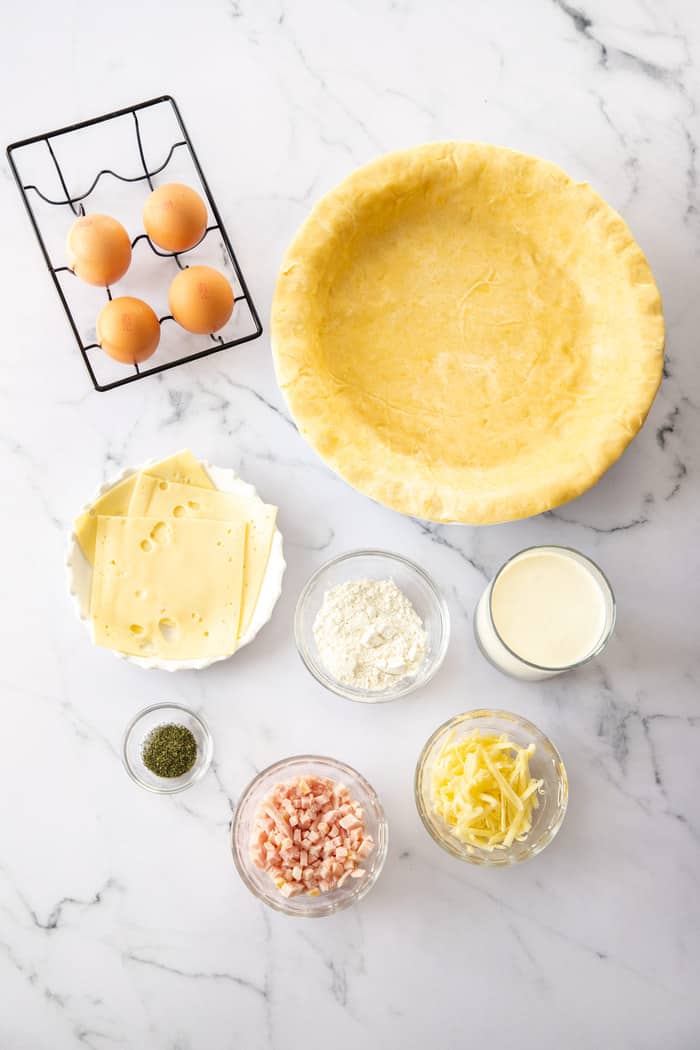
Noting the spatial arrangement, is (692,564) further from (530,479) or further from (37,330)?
(37,330)

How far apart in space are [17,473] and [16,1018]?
0.97 meters

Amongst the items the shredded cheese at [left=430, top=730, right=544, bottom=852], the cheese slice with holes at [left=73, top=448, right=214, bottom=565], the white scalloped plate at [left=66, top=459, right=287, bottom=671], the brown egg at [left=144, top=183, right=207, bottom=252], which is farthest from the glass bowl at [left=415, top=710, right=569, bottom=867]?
the brown egg at [left=144, top=183, right=207, bottom=252]

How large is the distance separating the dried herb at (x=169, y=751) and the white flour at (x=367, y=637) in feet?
0.93

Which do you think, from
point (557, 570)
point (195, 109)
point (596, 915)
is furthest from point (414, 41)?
point (596, 915)

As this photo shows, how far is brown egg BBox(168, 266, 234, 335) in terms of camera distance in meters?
1.60

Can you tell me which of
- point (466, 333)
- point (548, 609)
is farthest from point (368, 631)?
point (466, 333)

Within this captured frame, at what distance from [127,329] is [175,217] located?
212 millimetres

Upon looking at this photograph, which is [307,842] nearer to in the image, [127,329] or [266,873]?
[266,873]

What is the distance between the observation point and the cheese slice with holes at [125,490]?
1.66 metres

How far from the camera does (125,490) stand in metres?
1.68

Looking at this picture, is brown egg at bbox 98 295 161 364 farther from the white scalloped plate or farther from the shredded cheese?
the shredded cheese

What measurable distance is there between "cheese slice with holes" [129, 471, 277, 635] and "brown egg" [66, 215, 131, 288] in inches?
14.2

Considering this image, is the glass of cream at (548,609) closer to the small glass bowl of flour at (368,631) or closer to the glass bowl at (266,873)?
the small glass bowl of flour at (368,631)

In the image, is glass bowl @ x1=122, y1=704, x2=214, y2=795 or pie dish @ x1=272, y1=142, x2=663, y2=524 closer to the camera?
pie dish @ x1=272, y1=142, x2=663, y2=524
